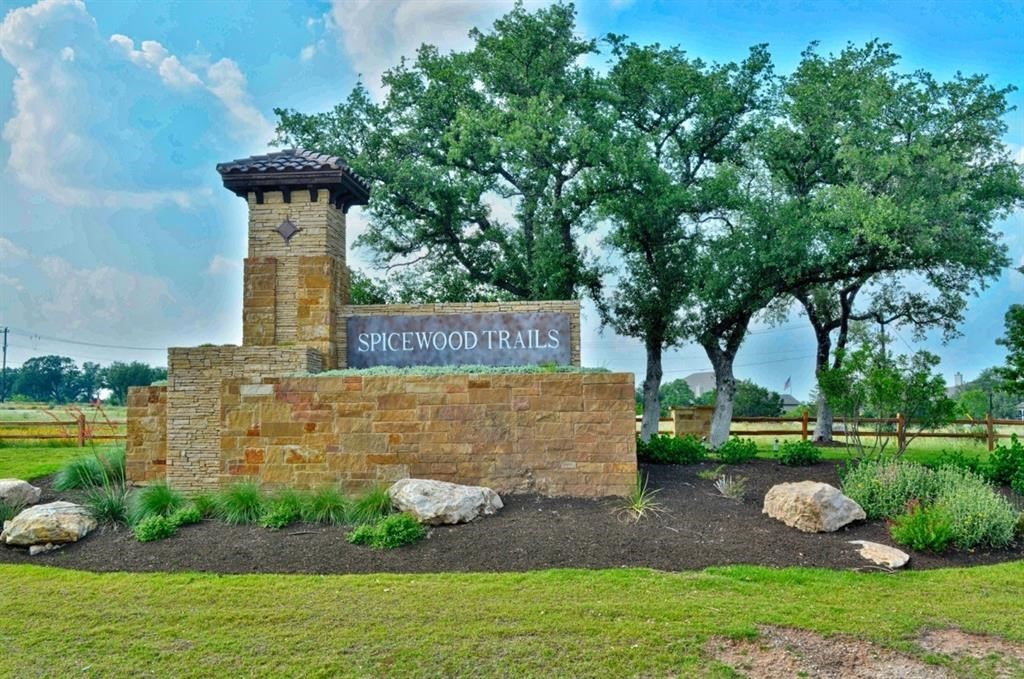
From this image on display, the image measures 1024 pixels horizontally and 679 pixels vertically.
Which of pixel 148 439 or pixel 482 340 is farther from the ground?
→ pixel 482 340

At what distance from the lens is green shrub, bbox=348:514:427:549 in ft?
27.3

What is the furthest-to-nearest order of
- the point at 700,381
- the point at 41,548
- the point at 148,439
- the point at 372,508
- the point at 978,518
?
the point at 700,381 → the point at 148,439 → the point at 372,508 → the point at 41,548 → the point at 978,518

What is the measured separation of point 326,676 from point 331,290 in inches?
293

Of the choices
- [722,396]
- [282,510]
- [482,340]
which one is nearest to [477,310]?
[482,340]

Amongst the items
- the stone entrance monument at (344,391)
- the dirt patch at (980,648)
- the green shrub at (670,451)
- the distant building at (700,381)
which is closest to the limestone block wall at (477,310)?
the stone entrance monument at (344,391)

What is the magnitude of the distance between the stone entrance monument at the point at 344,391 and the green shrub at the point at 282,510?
1.91ft

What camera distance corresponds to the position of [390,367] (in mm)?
11531

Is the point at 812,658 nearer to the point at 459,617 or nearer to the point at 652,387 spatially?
the point at 459,617

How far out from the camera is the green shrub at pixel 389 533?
328 inches

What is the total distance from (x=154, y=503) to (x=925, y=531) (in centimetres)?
874

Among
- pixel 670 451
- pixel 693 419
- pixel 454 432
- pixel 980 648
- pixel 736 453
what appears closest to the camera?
pixel 980 648

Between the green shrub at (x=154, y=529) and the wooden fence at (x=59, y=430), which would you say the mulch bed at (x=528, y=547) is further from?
the wooden fence at (x=59, y=430)

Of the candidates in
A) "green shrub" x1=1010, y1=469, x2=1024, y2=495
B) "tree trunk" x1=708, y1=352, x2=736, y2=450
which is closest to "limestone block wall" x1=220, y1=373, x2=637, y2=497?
"green shrub" x1=1010, y1=469, x2=1024, y2=495

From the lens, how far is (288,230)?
40.3 ft
